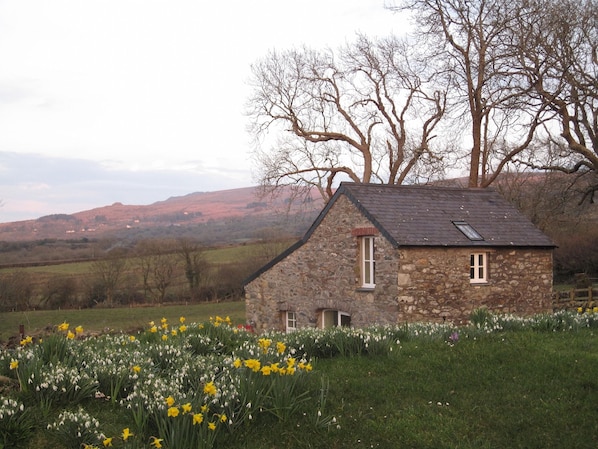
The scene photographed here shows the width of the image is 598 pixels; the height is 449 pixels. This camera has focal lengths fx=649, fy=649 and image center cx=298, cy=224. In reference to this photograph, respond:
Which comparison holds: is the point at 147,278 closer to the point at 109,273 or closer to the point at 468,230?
the point at 109,273

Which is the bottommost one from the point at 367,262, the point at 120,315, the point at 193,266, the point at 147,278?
the point at 120,315

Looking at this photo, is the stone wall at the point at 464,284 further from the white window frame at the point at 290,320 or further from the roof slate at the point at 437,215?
the white window frame at the point at 290,320

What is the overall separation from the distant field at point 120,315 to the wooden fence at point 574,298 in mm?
16820

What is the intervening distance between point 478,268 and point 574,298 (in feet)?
39.0

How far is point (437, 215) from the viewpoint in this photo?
71.0ft

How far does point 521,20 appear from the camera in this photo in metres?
29.4

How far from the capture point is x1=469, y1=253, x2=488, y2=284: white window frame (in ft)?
68.4

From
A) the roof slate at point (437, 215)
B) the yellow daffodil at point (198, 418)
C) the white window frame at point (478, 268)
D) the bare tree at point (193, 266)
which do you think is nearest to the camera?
the yellow daffodil at point (198, 418)

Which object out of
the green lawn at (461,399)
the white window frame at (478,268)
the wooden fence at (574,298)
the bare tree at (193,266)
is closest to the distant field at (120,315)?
the bare tree at (193,266)

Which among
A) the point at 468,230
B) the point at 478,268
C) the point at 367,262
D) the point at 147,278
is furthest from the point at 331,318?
the point at 147,278

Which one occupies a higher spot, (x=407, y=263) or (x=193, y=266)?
(x=407, y=263)

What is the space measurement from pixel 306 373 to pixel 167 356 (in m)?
2.16

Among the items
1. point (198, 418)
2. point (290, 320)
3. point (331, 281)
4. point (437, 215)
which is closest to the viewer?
point (198, 418)

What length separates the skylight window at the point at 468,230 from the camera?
68.5ft
